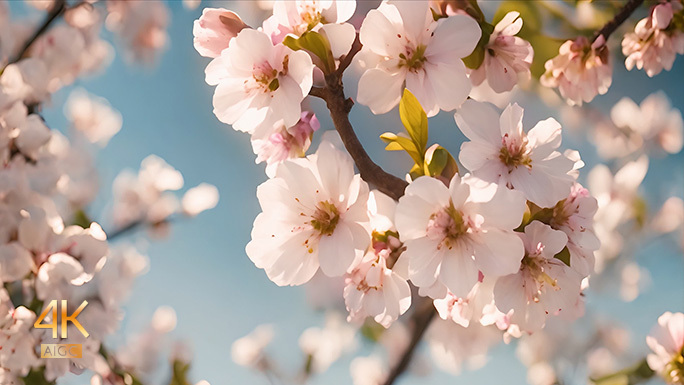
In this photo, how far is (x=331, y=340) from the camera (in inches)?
64.9

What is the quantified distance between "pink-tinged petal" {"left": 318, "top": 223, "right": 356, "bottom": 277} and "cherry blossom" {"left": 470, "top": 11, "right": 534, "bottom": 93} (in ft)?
0.73

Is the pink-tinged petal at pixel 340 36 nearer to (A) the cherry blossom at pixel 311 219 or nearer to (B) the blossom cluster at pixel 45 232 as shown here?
(A) the cherry blossom at pixel 311 219

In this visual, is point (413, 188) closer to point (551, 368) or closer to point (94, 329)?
point (94, 329)

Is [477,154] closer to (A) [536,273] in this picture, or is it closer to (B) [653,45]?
(A) [536,273]

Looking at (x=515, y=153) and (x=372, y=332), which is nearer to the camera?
(x=515, y=153)

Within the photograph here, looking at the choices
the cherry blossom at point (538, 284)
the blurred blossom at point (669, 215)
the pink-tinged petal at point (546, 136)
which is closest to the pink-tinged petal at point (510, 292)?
the cherry blossom at point (538, 284)

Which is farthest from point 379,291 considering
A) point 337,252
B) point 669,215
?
point 669,215

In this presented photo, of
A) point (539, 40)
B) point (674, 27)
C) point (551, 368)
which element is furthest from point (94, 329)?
point (551, 368)

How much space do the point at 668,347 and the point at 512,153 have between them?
Result: 1.63 feet

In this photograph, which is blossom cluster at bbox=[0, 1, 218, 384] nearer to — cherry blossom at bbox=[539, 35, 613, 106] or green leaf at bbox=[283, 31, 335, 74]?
green leaf at bbox=[283, 31, 335, 74]

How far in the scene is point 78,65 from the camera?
1.20 metres

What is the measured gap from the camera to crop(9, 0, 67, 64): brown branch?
1.01 metres

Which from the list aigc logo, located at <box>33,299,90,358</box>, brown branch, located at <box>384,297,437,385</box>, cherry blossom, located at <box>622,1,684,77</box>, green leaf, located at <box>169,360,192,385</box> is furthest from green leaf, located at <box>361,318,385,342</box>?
cherry blossom, located at <box>622,1,684,77</box>

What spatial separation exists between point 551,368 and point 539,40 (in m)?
0.88
